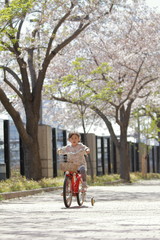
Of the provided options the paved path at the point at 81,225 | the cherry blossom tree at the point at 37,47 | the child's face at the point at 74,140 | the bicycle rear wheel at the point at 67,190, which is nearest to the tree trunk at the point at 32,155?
the cherry blossom tree at the point at 37,47

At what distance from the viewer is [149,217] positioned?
1073cm

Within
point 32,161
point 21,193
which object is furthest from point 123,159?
point 21,193

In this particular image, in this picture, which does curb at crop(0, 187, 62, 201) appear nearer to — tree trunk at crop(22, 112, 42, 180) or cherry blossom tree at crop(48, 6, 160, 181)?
tree trunk at crop(22, 112, 42, 180)

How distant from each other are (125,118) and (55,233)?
28271 mm

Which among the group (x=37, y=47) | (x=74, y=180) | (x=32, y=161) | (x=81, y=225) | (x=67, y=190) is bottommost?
(x=81, y=225)

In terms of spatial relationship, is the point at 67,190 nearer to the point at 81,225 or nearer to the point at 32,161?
the point at 81,225

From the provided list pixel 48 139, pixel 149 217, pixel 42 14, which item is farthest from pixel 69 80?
pixel 149 217

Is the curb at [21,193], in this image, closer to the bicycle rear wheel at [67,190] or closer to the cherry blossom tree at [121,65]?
the bicycle rear wheel at [67,190]

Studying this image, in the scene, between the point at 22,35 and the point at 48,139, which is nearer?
the point at 22,35

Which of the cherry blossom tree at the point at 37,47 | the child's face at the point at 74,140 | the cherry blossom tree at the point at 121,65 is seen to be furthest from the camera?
the cherry blossom tree at the point at 121,65

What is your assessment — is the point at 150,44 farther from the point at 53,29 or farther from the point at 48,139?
the point at 53,29

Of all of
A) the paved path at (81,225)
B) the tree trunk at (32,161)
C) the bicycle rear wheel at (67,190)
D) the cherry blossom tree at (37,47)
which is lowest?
the paved path at (81,225)

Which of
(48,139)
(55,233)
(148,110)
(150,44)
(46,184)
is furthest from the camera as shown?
(148,110)

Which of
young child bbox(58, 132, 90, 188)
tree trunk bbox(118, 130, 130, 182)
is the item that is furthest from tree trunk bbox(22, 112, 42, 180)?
tree trunk bbox(118, 130, 130, 182)
